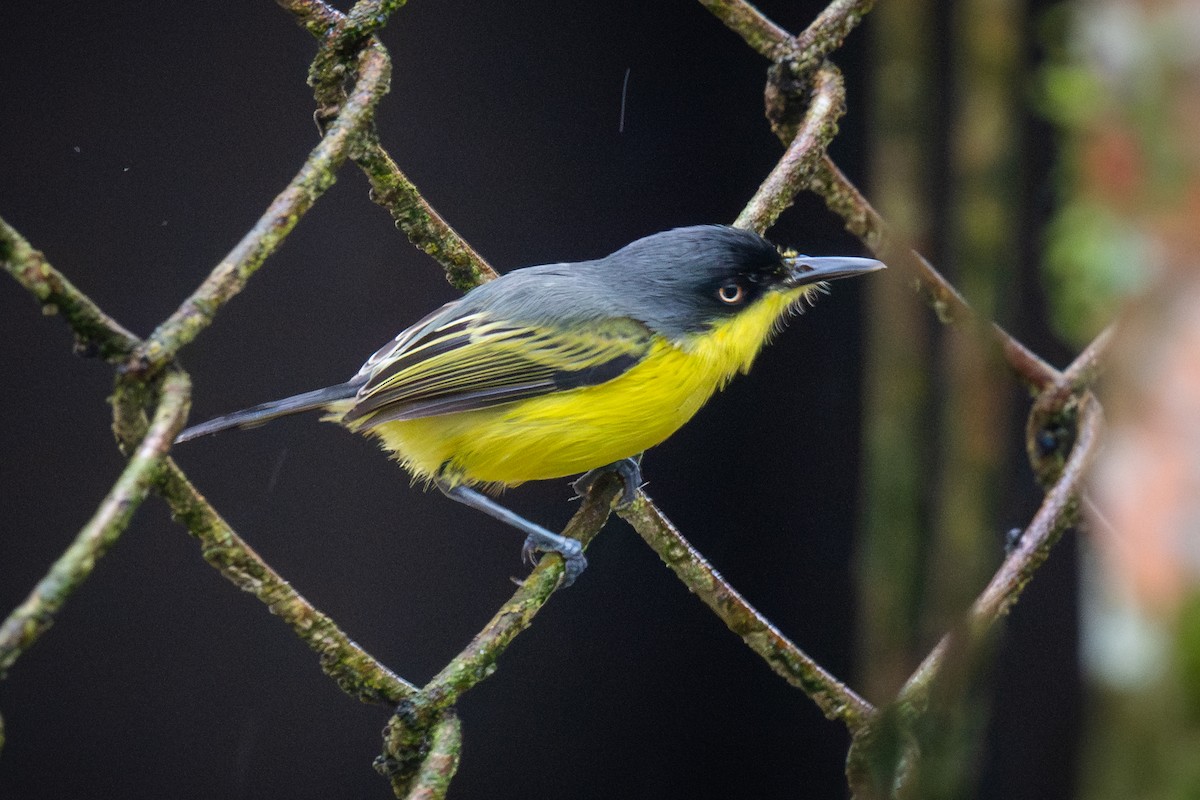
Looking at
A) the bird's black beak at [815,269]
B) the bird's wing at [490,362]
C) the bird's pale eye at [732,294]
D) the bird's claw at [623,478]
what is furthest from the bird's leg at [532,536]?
the bird's black beak at [815,269]

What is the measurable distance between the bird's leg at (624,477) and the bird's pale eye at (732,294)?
1.27ft

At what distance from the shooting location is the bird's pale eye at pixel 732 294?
2641 millimetres

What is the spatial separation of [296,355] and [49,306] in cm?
218

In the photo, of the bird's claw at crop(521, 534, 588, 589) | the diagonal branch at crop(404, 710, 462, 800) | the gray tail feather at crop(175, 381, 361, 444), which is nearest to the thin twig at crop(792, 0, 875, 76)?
the bird's claw at crop(521, 534, 588, 589)

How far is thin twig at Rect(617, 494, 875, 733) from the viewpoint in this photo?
5.94 ft

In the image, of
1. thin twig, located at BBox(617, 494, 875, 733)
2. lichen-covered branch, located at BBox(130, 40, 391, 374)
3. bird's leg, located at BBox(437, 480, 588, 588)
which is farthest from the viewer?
bird's leg, located at BBox(437, 480, 588, 588)

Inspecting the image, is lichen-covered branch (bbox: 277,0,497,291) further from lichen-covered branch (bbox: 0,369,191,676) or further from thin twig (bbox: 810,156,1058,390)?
thin twig (bbox: 810,156,1058,390)

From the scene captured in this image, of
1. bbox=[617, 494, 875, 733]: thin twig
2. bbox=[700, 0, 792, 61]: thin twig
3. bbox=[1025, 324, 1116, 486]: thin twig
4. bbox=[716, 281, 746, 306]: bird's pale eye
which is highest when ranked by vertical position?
bbox=[700, 0, 792, 61]: thin twig

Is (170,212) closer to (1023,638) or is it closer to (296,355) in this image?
(296,355)

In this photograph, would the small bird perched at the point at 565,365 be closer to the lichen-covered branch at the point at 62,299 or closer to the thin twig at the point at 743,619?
the thin twig at the point at 743,619

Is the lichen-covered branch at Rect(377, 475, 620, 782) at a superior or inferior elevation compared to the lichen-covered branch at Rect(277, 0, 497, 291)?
inferior

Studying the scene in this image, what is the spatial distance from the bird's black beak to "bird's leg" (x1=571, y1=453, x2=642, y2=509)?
0.50 metres

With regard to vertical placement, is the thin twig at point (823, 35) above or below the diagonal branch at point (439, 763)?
above

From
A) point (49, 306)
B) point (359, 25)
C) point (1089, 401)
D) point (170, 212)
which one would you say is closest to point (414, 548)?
point (170, 212)
